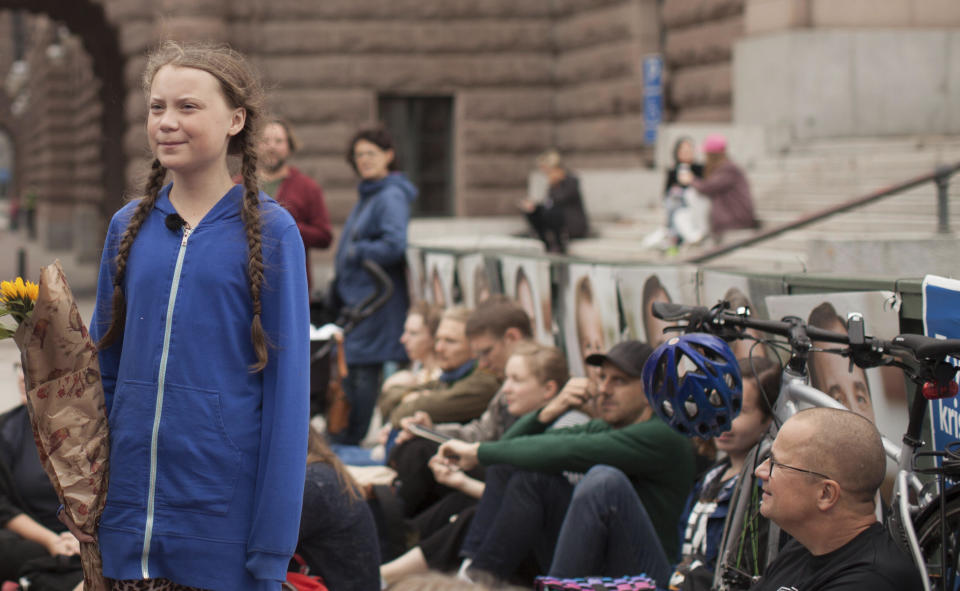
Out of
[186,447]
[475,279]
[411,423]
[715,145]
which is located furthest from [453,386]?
[715,145]

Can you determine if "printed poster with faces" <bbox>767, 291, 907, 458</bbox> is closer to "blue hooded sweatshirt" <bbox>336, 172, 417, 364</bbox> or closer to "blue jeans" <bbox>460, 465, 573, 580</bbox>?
"blue jeans" <bbox>460, 465, 573, 580</bbox>

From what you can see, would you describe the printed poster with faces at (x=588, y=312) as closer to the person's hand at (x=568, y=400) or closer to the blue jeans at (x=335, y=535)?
the person's hand at (x=568, y=400)

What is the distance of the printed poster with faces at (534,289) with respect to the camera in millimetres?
6832

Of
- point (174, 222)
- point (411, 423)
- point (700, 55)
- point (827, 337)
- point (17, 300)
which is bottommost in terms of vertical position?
point (411, 423)

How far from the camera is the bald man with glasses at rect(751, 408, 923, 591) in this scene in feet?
9.82

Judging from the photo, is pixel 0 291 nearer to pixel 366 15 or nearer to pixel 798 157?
pixel 798 157

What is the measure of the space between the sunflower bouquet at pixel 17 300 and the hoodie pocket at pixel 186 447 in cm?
34

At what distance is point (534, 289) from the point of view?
702 centimetres

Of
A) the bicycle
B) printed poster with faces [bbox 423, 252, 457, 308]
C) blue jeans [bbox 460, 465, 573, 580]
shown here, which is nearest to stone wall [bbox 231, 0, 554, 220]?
printed poster with faces [bbox 423, 252, 457, 308]

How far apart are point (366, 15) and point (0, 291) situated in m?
17.6

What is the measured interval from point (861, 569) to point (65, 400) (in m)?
1.81

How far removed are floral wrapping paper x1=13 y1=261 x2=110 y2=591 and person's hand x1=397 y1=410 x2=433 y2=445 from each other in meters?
3.05

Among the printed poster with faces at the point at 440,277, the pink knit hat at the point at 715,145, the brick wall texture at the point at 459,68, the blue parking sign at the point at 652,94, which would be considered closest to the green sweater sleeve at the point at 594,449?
the printed poster with faces at the point at 440,277

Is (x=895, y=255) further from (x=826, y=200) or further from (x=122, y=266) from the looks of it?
(x=122, y=266)
